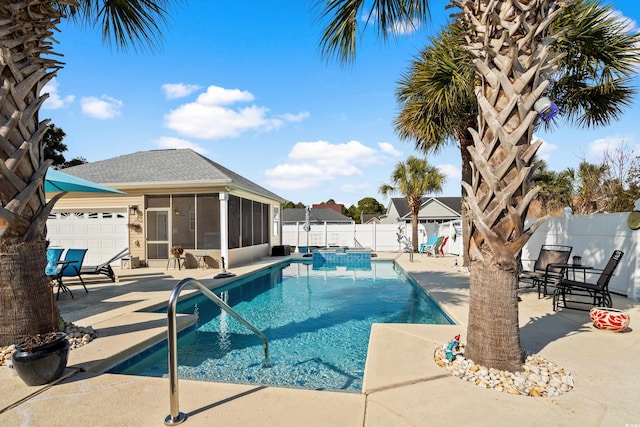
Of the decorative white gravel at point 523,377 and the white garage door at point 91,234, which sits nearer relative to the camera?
the decorative white gravel at point 523,377

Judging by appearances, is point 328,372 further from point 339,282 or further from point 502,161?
point 339,282

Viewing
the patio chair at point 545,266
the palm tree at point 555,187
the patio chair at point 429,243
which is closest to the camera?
the patio chair at point 545,266

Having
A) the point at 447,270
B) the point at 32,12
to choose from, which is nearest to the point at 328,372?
the point at 32,12

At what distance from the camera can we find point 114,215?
13.2m

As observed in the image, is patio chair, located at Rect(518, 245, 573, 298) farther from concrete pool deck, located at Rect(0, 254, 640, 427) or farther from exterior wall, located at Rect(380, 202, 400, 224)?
exterior wall, located at Rect(380, 202, 400, 224)

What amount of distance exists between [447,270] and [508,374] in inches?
341

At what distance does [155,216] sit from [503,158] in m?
12.6

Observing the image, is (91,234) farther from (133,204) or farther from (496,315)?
(496,315)

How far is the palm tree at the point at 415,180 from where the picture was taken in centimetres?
1970

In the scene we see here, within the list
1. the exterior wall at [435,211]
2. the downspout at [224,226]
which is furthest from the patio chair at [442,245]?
the exterior wall at [435,211]

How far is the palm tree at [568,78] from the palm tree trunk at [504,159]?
2.09m

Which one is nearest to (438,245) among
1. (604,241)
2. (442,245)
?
(442,245)

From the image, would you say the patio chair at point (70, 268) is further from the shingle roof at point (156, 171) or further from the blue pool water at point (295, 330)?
the shingle roof at point (156, 171)

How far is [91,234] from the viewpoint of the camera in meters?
13.1
